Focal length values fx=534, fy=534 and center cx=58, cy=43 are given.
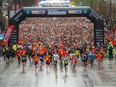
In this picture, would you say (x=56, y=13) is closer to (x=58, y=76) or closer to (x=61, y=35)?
(x=58, y=76)

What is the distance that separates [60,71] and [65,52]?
3.53 m

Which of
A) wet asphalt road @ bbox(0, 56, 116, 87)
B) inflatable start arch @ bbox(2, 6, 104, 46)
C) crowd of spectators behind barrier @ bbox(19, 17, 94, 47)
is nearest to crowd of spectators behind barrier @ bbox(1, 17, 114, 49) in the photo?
crowd of spectators behind barrier @ bbox(19, 17, 94, 47)

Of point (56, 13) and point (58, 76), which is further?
point (56, 13)

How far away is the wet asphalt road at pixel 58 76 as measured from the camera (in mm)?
28219

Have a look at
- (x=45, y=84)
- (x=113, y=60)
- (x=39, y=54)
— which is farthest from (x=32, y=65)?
(x=45, y=84)

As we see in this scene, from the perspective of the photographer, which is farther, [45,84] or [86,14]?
[86,14]

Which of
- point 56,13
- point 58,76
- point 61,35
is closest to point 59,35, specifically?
point 61,35

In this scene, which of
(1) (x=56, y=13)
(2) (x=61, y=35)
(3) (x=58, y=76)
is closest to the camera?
(3) (x=58, y=76)

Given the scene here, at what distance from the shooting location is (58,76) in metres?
31.7

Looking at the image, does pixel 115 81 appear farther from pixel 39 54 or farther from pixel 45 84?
pixel 39 54

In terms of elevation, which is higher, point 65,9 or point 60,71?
point 65,9

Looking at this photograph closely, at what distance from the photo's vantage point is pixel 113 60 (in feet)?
138

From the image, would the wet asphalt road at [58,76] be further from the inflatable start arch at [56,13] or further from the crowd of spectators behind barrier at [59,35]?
the crowd of spectators behind barrier at [59,35]

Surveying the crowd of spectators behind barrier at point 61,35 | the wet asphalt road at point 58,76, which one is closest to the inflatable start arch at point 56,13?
the crowd of spectators behind barrier at point 61,35
